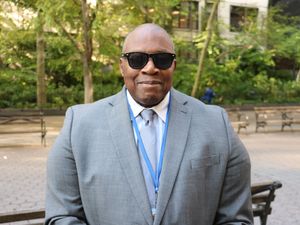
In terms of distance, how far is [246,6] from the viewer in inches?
1385

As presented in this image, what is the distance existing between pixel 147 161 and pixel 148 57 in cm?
42

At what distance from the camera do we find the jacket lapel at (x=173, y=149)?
178 cm

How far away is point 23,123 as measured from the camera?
49.8 ft

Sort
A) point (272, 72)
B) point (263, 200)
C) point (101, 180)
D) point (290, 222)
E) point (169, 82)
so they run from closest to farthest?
1. point (101, 180)
2. point (169, 82)
3. point (263, 200)
4. point (290, 222)
5. point (272, 72)

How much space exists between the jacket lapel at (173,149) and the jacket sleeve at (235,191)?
0.20 m

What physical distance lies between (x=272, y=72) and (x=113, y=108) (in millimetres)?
34507

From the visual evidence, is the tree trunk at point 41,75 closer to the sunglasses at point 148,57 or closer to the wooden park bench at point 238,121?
the wooden park bench at point 238,121

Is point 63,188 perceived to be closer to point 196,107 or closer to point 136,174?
point 136,174

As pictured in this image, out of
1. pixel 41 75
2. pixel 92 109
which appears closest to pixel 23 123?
pixel 41 75

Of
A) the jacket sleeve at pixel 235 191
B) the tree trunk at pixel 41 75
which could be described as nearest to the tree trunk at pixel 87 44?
the tree trunk at pixel 41 75

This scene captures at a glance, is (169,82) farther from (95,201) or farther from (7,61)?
(7,61)

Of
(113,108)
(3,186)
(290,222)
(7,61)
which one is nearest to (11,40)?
(7,61)

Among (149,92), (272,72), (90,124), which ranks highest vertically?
(149,92)

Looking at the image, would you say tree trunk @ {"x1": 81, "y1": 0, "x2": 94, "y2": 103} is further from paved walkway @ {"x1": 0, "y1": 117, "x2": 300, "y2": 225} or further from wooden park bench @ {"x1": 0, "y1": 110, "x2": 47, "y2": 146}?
paved walkway @ {"x1": 0, "y1": 117, "x2": 300, "y2": 225}
